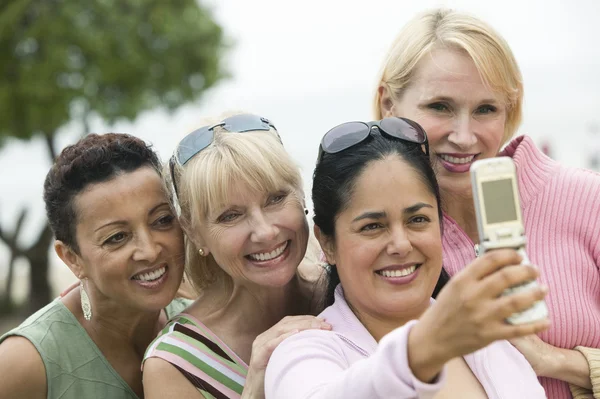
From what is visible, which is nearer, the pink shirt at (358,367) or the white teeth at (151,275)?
the pink shirt at (358,367)

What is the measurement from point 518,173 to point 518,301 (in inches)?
68.8

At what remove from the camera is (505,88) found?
348cm

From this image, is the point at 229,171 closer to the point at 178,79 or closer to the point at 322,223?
the point at 322,223

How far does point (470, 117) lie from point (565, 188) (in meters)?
0.51

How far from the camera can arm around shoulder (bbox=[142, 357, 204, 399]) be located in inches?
120

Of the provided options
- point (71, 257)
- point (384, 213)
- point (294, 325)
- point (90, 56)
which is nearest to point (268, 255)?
point (294, 325)

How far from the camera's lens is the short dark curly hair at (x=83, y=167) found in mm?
3551

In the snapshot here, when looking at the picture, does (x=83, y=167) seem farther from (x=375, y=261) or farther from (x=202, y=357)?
(x=375, y=261)

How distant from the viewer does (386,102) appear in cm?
384

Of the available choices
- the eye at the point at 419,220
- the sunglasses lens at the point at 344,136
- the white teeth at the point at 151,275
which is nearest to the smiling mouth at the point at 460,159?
the sunglasses lens at the point at 344,136

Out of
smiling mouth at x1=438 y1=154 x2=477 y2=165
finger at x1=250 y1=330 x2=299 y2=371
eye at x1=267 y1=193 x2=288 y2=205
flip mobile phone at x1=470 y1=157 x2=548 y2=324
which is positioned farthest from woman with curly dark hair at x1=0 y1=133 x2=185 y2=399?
flip mobile phone at x1=470 y1=157 x2=548 y2=324

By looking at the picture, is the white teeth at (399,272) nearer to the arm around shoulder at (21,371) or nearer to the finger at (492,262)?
the finger at (492,262)

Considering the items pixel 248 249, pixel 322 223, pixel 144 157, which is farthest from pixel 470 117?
pixel 144 157

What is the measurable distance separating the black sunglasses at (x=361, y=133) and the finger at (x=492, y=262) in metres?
1.15
